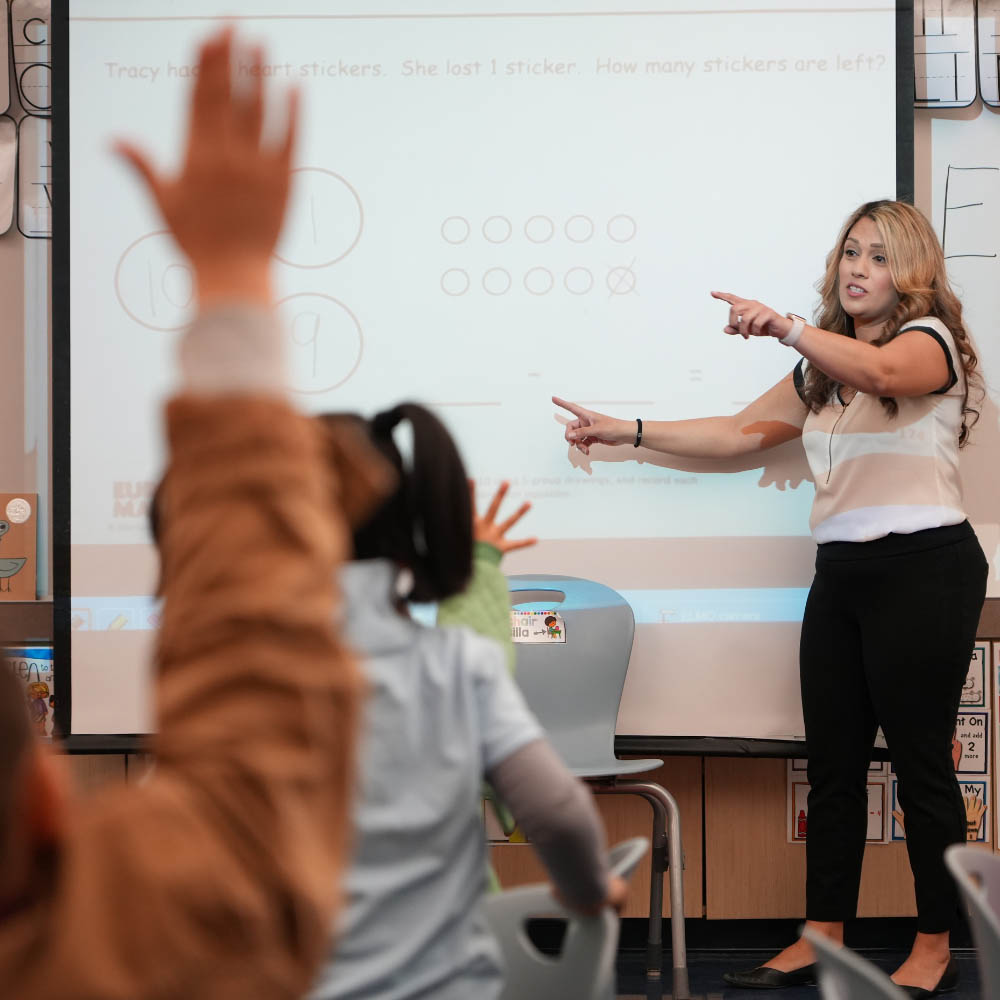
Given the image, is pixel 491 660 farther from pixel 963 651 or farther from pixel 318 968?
pixel 963 651

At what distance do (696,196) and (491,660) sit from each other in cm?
199

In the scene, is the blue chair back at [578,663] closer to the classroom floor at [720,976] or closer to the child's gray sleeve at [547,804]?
the classroom floor at [720,976]

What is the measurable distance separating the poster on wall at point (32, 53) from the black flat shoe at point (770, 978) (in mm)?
2814

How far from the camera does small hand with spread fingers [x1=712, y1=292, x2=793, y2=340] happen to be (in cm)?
236

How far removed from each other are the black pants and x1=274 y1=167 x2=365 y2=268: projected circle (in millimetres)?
1408

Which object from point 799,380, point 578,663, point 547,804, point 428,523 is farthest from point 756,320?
point 547,804

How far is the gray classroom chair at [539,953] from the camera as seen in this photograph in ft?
3.87

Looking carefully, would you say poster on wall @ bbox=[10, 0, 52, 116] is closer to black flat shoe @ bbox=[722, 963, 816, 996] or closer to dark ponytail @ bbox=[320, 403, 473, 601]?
dark ponytail @ bbox=[320, 403, 473, 601]

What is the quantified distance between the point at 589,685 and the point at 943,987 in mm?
1054

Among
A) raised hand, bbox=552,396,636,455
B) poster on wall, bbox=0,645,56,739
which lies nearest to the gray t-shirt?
raised hand, bbox=552,396,636,455

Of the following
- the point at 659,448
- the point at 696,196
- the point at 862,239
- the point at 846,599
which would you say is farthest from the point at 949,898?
the point at 696,196

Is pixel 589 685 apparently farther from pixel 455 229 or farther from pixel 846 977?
pixel 846 977

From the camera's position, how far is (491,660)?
1.07 meters

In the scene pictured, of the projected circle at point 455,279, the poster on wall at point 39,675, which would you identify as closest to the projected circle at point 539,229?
the projected circle at point 455,279
